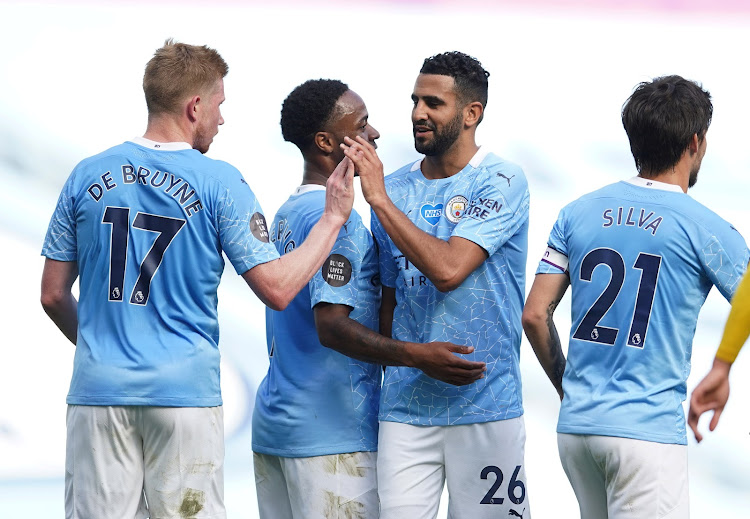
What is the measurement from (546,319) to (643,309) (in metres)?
0.38

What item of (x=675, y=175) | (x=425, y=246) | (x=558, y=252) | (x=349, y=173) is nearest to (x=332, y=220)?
(x=349, y=173)

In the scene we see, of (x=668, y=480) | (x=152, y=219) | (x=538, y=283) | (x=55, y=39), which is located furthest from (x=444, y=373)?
(x=55, y=39)

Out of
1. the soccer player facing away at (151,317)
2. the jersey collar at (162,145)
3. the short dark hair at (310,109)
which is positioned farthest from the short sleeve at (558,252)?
the jersey collar at (162,145)

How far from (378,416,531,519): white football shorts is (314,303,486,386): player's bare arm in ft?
0.68

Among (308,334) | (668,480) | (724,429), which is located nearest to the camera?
(668,480)

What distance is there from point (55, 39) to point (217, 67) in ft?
9.45

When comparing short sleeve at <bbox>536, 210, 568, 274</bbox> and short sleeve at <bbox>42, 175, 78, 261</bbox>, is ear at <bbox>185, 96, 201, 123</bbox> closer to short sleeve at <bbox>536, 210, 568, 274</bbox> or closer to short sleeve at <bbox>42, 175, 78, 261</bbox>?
short sleeve at <bbox>42, 175, 78, 261</bbox>

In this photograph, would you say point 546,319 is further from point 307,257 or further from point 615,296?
point 307,257

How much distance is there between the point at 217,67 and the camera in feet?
11.6

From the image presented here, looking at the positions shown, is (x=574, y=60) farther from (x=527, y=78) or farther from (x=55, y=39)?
(x=55, y=39)

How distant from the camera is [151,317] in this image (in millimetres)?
3244

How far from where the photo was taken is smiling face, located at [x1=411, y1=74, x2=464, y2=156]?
3768 mm

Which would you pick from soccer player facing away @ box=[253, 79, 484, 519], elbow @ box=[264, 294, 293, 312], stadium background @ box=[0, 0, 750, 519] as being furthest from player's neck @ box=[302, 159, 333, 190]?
stadium background @ box=[0, 0, 750, 519]

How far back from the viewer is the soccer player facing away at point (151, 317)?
127 inches
